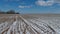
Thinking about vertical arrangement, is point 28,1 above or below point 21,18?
above

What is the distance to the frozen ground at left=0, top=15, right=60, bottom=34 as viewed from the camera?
3113mm

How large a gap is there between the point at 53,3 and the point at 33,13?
0.33 metres

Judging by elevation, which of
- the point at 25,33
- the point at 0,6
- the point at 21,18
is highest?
the point at 0,6

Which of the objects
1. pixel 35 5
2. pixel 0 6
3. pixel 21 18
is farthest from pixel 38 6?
pixel 0 6

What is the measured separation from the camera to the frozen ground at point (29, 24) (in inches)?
123

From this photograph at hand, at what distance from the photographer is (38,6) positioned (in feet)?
10.2

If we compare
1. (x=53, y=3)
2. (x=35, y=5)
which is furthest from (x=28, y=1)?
(x=53, y=3)

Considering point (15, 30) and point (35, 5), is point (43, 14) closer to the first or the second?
point (35, 5)

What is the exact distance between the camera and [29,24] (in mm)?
3213

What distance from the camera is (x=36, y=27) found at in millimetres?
3162

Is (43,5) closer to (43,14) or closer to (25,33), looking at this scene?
(43,14)

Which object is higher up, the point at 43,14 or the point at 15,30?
the point at 43,14

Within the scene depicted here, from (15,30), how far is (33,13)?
0.36m

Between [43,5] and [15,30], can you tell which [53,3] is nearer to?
[43,5]
